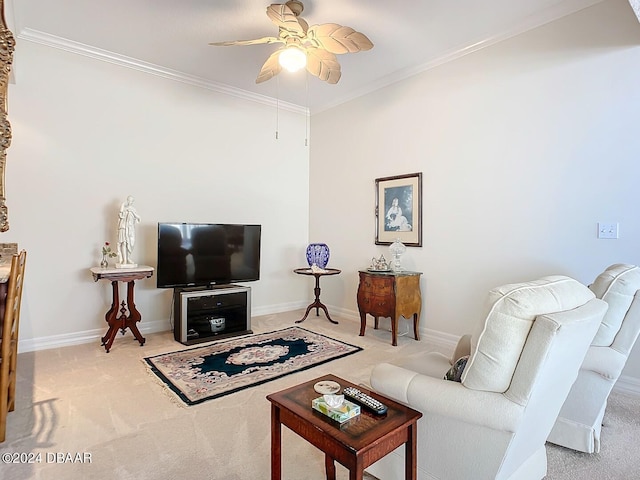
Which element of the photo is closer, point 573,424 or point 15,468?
point 15,468

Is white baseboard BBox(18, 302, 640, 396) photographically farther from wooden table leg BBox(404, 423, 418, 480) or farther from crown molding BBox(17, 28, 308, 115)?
crown molding BBox(17, 28, 308, 115)

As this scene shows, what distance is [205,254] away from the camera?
408 cm

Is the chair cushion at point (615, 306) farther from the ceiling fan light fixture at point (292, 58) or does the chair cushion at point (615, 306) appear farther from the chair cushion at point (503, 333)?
the ceiling fan light fixture at point (292, 58)

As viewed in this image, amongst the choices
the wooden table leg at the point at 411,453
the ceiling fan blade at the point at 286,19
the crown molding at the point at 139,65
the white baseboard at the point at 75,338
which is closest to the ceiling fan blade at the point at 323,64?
the ceiling fan blade at the point at 286,19

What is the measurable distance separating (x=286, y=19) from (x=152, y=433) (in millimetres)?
2871

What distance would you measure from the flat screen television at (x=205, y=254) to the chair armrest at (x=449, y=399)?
115 inches

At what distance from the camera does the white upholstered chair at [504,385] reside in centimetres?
125

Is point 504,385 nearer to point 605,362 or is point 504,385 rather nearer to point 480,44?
point 605,362

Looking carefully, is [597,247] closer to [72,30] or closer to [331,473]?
[331,473]

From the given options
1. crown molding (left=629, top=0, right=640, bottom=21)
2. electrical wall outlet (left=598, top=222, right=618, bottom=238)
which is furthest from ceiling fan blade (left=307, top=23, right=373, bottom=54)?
electrical wall outlet (left=598, top=222, right=618, bottom=238)

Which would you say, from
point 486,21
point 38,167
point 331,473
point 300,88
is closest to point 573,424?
point 331,473

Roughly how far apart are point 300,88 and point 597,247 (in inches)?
145

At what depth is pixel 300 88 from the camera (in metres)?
4.81

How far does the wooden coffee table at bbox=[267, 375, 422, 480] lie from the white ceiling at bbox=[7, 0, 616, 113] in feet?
9.74
